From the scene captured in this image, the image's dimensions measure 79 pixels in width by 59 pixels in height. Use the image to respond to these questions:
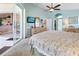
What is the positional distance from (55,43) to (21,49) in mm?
438

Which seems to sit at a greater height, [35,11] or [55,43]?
[35,11]

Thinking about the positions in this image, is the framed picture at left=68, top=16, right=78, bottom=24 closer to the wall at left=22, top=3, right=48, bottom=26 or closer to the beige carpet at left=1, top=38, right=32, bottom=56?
the wall at left=22, top=3, right=48, bottom=26

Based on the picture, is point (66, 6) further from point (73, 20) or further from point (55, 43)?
point (55, 43)

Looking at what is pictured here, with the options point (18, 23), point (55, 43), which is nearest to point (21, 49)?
point (18, 23)

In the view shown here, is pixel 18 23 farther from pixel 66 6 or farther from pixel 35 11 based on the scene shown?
pixel 66 6

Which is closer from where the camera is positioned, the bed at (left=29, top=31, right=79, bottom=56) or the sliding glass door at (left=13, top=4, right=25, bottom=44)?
the bed at (left=29, top=31, right=79, bottom=56)

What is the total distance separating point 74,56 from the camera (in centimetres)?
155

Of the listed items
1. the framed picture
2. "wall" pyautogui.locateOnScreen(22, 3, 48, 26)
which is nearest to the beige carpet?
"wall" pyautogui.locateOnScreen(22, 3, 48, 26)

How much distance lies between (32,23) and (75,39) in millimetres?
578

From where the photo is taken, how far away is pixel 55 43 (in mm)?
1647

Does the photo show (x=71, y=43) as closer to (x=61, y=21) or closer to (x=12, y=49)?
(x=61, y=21)

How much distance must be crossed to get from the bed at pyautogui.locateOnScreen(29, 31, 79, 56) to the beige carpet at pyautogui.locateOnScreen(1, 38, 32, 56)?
0.21 ft

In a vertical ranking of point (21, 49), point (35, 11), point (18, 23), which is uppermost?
point (35, 11)

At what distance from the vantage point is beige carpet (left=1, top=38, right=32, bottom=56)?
1.66 meters
